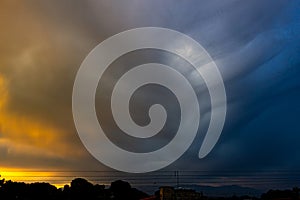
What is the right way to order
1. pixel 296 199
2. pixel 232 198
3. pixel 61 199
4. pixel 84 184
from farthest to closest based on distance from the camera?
pixel 84 184 → pixel 61 199 → pixel 232 198 → pixel 296 199

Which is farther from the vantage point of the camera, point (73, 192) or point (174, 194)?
point (73, 192)

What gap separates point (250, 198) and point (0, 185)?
211 feet

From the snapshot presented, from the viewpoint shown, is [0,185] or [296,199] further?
[0,185]

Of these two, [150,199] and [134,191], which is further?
[134,191]

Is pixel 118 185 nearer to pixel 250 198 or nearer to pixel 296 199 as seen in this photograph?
pixel 250 198

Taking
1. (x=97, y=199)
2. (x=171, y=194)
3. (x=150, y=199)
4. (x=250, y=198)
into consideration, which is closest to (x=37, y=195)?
(x=97, y=199)

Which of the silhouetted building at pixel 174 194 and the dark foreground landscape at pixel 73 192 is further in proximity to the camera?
the dark foreground landscape at pixel 73 192

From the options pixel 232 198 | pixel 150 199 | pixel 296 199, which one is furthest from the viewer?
pixel 232 198

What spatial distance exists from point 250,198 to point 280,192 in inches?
1134

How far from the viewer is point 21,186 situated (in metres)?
111

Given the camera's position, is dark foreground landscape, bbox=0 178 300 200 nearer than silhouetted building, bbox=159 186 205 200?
No

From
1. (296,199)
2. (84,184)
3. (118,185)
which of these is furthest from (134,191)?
(296,199)

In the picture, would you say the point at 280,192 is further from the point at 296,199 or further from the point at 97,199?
the point at 97,199

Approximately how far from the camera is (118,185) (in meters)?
119
